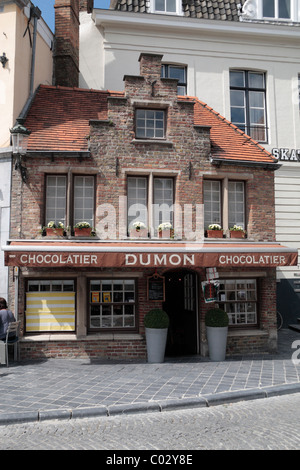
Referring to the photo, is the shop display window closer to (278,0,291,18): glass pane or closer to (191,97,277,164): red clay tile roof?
(191,97,277,164): red clay tile roof

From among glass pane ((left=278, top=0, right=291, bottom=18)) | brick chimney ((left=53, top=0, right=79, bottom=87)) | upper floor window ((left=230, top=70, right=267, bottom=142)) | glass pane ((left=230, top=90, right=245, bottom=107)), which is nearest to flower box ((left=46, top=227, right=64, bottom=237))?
brick chimney ((left=53, top=0, right=79, bottom=87))

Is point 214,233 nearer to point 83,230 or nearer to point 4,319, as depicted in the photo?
point 83,230

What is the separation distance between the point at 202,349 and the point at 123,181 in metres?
5.08

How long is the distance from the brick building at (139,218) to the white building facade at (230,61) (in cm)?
459

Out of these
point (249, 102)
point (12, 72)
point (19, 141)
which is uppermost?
point (249, 102)

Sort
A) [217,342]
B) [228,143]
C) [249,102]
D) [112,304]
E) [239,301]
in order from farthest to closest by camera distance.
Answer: [249,102]
[228,143]
[239,301]
[112,304]
[217,342]

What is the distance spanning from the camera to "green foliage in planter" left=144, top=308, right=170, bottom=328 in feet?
34.7

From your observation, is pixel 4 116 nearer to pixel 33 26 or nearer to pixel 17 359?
pixel 33 26

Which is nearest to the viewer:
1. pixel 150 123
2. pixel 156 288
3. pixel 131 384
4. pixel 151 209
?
pixel 131 384

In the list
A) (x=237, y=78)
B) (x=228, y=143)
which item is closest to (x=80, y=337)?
(x=228, y=143)

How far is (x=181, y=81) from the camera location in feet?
55.4

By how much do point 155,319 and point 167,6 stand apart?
13549 mm

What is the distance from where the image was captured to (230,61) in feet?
56.2

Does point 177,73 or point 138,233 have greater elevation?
point 177,73
